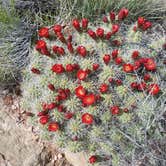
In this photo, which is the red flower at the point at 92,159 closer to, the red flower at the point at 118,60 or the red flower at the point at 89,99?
the red flower at the point at 89,99

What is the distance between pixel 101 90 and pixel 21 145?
0.88 metres

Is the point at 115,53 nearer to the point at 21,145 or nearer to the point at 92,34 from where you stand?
the point at 92,34

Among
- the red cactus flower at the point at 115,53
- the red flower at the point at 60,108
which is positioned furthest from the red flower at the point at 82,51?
the red flower at the point at 60,108

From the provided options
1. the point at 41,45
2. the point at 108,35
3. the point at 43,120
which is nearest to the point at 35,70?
the point at 41,45

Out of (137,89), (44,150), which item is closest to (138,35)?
(137,89)

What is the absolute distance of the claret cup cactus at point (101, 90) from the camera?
3479 millimetres

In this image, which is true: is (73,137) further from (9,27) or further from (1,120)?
(9,27)

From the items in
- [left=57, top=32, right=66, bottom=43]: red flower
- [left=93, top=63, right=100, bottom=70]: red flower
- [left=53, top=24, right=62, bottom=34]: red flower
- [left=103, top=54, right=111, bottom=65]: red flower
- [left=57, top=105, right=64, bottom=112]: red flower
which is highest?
[left=53, top=24, right=62, bottom=34]: red flower

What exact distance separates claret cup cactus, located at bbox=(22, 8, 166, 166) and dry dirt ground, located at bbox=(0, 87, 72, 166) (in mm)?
183

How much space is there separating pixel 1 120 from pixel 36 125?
0.31 meters

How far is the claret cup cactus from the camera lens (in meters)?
3.48

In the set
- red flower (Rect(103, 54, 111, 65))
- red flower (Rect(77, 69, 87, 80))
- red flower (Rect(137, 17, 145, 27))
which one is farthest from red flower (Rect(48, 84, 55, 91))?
red flower (Rect(137, 17, 145, 27))

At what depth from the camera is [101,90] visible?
3.49 meters

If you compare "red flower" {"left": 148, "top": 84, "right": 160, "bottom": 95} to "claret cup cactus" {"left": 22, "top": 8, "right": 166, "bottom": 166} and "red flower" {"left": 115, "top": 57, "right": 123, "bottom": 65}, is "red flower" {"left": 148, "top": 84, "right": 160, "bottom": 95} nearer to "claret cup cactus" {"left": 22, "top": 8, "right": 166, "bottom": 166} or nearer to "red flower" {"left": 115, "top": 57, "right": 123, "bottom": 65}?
"claret cup cactus" {"left": 22, "top": 8, "right": 166, "bottom": 166}
